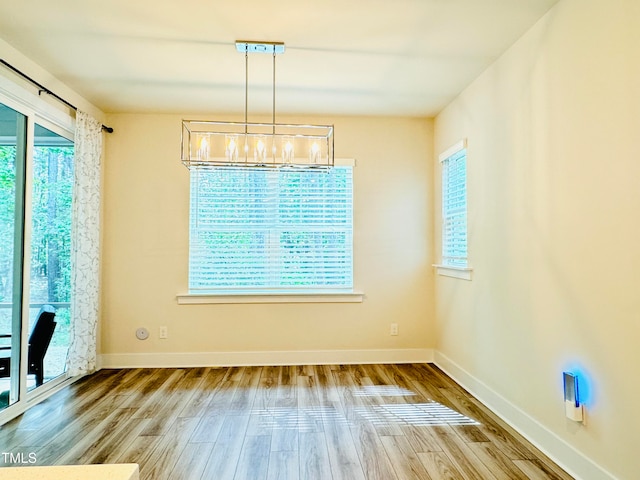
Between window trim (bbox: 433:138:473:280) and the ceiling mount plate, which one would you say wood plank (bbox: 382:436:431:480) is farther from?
the ceiling mount plate

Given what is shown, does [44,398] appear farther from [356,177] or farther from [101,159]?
[356,177]

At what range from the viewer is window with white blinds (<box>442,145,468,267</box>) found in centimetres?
340

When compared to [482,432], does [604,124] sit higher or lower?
higher

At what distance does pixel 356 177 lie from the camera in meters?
4.03

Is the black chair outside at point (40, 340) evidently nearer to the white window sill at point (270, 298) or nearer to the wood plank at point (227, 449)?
the white window sill at point (270, 298)

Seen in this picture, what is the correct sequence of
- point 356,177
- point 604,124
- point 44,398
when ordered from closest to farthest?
1. point 604,124
2. point 44,398
3. point 356,177

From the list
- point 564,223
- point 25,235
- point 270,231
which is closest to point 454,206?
point 564,223

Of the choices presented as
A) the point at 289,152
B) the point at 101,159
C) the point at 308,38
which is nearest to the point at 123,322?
the point at 101,159

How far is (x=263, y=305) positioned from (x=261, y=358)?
0.56 m

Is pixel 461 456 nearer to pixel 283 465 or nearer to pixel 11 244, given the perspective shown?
pixel 283 465

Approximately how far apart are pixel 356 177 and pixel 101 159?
104 inches

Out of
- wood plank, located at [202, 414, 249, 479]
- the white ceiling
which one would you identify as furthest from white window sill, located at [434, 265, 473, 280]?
wood plank, located at [202, 414, 249, 479]

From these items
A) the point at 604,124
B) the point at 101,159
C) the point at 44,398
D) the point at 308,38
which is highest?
the point at 308,38

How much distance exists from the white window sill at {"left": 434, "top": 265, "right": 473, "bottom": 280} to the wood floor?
99 cm
